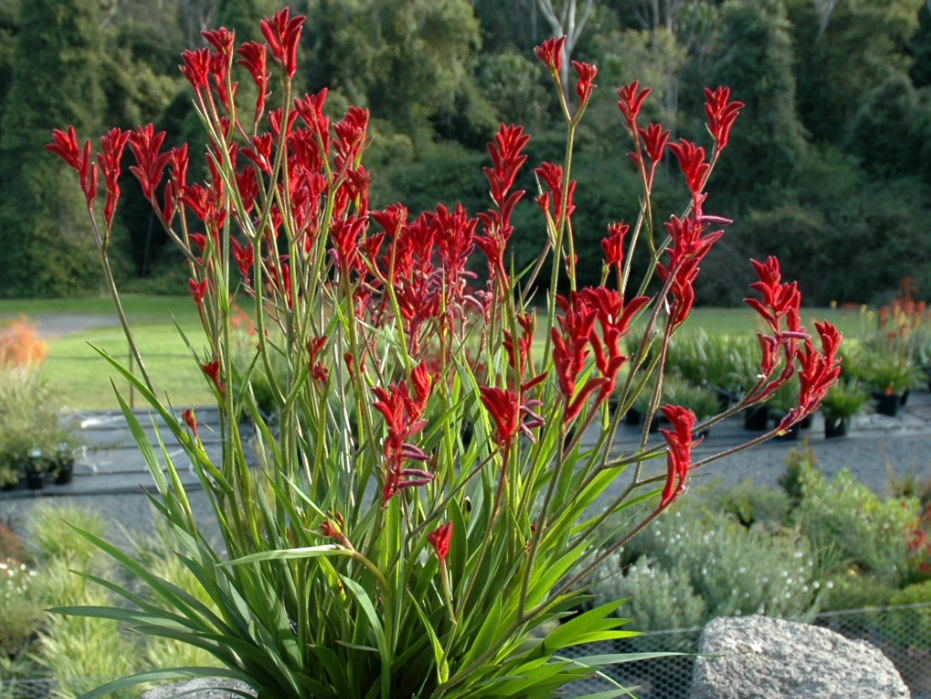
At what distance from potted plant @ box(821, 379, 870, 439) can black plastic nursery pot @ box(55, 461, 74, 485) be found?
528 centimetres

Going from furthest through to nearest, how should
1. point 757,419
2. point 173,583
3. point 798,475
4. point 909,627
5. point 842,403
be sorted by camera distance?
point 757,419 → point 842,403 → point 798,475 → point 909,627 → point 173,583

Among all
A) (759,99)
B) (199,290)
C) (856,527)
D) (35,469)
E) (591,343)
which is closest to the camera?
(591,343)

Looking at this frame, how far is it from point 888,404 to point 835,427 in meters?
0.98

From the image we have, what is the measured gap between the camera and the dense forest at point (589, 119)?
2016 centimetres

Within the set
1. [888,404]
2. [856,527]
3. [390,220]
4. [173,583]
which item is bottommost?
[888,404]

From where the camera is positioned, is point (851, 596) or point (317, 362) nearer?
point (317, 362)

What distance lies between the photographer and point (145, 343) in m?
12.7

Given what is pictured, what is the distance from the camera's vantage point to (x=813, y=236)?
19969mm

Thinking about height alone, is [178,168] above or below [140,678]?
above

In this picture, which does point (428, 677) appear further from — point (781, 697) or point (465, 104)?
point (465, 104)

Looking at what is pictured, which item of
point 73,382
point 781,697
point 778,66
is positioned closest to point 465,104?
point 778,66

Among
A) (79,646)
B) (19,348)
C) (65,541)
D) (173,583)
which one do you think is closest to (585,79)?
(173,583)

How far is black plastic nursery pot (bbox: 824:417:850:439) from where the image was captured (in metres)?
6.88

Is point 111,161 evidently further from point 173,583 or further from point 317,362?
point 173,583
